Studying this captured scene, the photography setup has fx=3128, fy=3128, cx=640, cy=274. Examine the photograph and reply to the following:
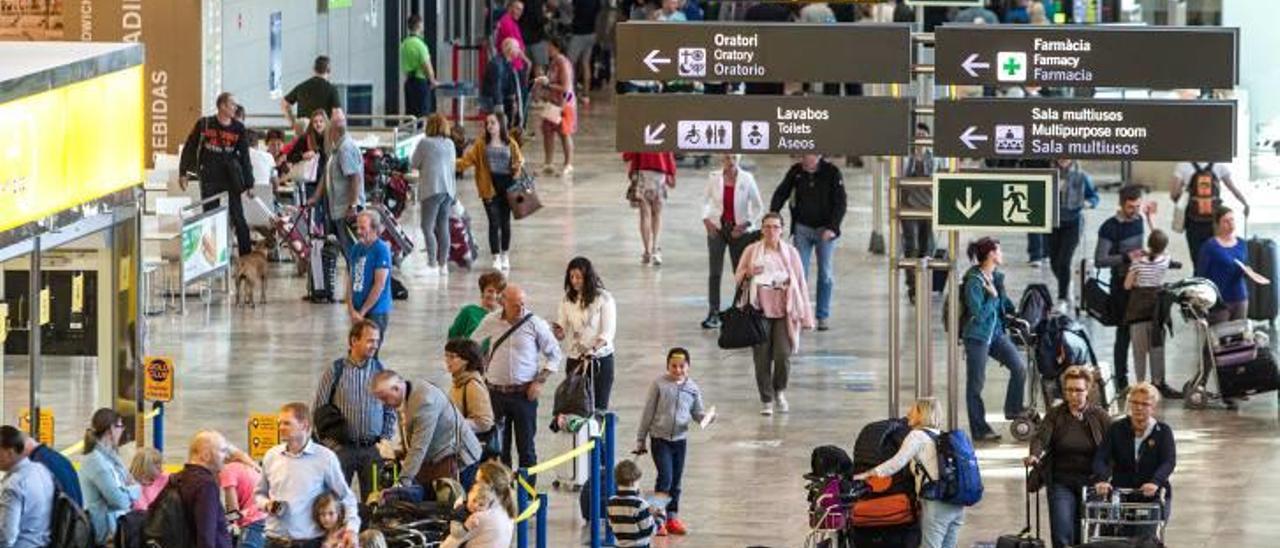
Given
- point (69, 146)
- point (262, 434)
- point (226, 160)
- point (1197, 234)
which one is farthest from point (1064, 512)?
point (226, 160)

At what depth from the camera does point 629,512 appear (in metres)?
17.3

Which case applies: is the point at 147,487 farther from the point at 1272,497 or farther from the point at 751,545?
the point at 1272,497

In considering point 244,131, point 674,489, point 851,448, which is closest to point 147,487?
point 674,489

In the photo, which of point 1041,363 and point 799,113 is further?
point 1041,363

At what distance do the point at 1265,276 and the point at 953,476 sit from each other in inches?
321

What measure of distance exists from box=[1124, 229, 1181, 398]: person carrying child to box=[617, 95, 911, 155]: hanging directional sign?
15.7 feet

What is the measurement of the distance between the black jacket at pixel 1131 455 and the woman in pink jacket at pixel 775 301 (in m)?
5.04

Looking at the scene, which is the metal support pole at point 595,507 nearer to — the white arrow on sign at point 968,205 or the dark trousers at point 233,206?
the white arrow on sign at point 968,205

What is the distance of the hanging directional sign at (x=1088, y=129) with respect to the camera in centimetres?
1858

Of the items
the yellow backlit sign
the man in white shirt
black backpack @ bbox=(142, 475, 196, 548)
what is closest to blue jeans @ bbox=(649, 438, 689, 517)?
the man in white shirt

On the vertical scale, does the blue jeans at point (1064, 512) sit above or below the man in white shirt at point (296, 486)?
below

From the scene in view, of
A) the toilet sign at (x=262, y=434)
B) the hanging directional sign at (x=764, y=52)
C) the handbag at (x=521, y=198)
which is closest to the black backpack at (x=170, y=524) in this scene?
the toilet sign at (x=262, y=434)

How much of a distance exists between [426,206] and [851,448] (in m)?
8.46

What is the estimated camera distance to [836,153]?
62.7 feet
